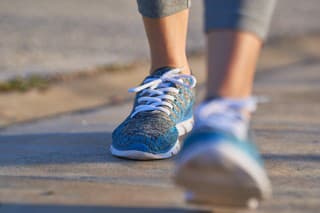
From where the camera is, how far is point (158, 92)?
2381mm

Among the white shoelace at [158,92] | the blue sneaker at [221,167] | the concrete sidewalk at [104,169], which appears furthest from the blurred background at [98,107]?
the blue sneaker at [221,167]

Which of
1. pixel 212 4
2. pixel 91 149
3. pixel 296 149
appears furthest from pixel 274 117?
pixel 212 4

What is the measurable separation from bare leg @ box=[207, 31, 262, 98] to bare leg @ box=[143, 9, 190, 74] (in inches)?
27.5

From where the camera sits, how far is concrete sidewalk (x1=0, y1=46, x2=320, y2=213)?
6.14ft

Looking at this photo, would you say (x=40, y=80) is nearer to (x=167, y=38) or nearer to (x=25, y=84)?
(x=25, y=84)

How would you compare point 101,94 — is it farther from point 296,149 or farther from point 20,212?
point 20,212

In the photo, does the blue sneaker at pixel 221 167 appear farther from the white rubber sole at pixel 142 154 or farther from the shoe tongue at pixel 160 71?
the shoe tongue at pixel 160 71

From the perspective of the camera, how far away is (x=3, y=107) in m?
4.02

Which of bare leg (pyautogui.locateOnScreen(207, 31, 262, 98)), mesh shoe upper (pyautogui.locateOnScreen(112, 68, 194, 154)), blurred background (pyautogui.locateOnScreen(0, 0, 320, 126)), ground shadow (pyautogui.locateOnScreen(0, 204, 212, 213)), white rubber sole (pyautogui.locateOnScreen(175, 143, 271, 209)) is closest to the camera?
white rubber sole (pyautogui.locateOnScreen(175, 143, 271, 209))

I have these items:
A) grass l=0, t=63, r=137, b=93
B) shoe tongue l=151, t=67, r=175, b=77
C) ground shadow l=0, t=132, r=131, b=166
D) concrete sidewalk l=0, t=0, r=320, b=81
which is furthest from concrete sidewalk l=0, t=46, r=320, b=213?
concrete sidewalk l=0, t=0, r=320, b=81

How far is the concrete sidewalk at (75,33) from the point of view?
5.46m

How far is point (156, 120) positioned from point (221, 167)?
849 mm

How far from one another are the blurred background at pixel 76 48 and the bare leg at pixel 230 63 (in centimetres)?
215

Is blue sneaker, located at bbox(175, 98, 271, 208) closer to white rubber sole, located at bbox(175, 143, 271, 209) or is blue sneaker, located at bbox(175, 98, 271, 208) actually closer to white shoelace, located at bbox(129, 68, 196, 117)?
white rubber sole, located at bbox(175, 143, 271, 209)
